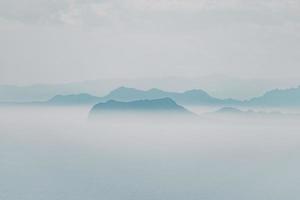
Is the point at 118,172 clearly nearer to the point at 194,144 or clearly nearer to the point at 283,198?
the point at 283,198

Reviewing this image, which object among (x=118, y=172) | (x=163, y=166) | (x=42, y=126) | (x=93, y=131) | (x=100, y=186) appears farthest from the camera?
(x=42, y=126)

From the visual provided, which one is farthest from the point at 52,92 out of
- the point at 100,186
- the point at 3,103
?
the point at 100,186

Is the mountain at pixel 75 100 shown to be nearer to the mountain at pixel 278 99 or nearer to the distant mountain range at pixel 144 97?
the distant mountain range at pixel 144 97

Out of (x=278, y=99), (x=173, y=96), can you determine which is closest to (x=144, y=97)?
(x=173, y=96)

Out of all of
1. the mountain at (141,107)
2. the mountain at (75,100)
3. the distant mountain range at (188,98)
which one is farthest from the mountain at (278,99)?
the mountain at (75,100)

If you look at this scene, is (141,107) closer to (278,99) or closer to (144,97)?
(144,97)

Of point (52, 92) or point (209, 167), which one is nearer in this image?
point (52, 92)

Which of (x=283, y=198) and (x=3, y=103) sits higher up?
(x=3, y=103)
